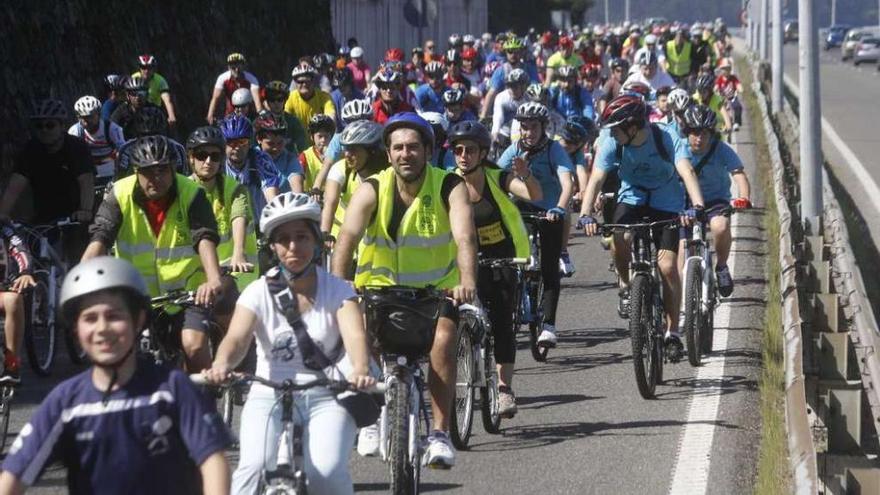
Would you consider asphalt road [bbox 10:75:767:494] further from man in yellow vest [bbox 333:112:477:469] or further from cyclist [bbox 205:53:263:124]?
cyclist [bbox 205:53:263:124]

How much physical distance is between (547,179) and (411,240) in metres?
4.96

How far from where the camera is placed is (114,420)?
521 centimetres

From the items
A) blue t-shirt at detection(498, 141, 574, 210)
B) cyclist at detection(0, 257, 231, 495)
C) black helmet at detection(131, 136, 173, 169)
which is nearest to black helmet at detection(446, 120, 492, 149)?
black helmet at detection(131, 136, 173, 169)

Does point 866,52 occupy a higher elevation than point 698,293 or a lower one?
higher

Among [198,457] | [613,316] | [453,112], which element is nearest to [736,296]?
[613,316]

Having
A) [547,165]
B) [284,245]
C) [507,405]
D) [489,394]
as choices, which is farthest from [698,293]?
[284,245]

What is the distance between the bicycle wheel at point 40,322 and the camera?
12.8m

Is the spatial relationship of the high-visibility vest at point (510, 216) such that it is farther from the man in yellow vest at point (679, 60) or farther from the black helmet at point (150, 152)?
the man in yellow vest at point (679, 60)

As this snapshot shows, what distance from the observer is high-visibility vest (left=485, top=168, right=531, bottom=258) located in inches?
413

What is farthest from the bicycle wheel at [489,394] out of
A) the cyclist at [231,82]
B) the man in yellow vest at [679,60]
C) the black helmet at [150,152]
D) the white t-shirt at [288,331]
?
the man in yellow vest at [679,60]

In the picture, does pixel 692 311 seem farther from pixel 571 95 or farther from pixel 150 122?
pixel 571 95

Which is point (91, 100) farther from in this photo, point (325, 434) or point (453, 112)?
point (325, 434)

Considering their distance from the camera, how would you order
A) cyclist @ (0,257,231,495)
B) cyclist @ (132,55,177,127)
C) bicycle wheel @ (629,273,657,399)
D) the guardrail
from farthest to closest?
cyclist @ (132,55,177,127) → bicycle wheel @ (629,273,657,399) → the guardrail → cyclist @ (0,257,231,495)

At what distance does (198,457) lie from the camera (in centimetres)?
524
